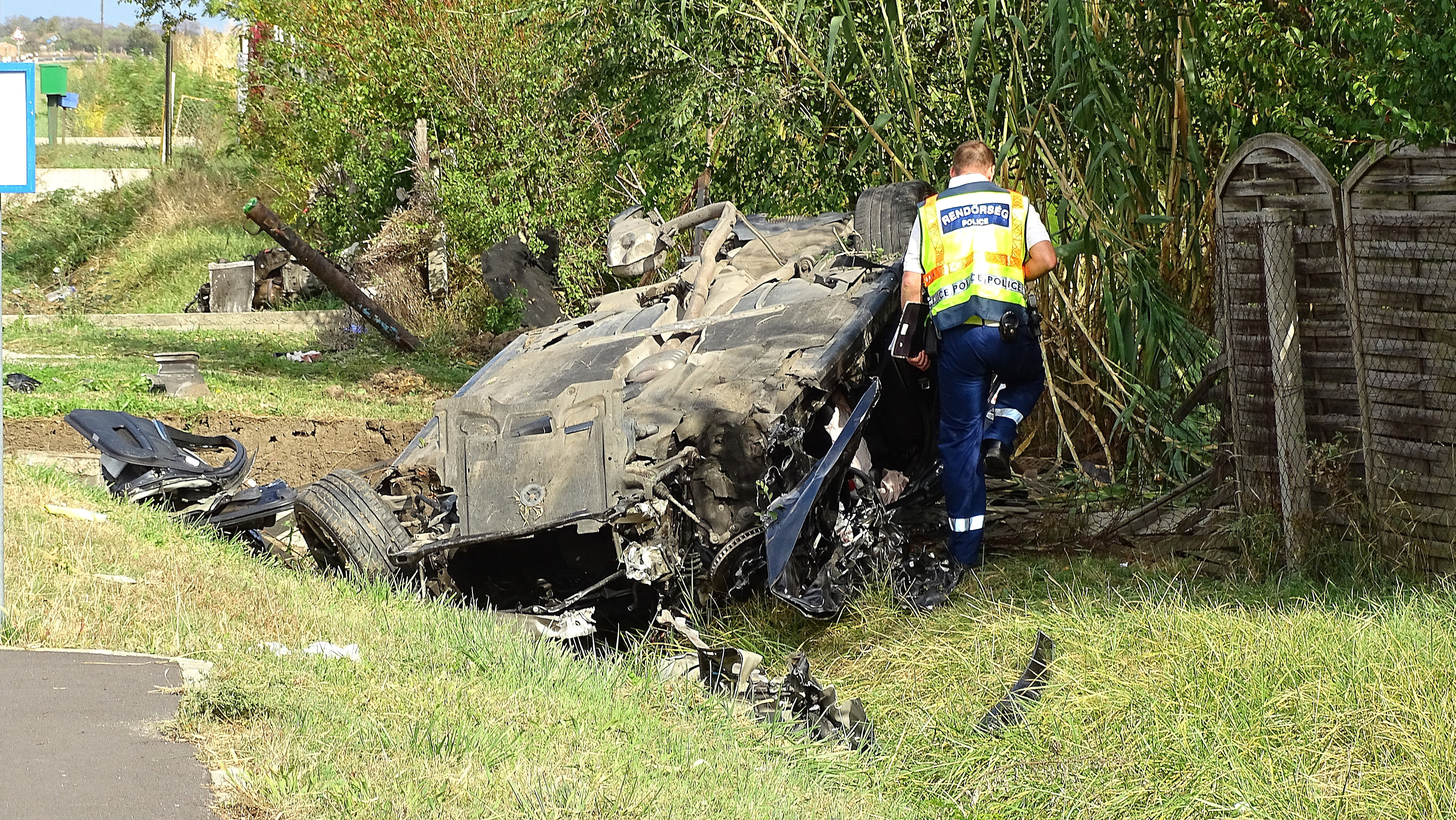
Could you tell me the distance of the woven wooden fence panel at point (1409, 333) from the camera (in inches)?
211

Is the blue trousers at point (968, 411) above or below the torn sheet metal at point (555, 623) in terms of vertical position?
above

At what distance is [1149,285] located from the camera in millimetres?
6703

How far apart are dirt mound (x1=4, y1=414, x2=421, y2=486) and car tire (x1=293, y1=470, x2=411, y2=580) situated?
8.22 feet

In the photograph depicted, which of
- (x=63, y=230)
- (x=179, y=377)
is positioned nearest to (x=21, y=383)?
(x=179, y=377)

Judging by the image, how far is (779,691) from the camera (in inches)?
196

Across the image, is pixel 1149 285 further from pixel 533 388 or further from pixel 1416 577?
pixel 533 388

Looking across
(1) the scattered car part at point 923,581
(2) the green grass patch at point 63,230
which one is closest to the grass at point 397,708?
(1) the scattered car part at point 923,581

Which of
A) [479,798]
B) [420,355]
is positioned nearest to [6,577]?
[479,798]

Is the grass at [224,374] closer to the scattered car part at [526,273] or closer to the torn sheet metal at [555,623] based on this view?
the scattered car part at [526,273]

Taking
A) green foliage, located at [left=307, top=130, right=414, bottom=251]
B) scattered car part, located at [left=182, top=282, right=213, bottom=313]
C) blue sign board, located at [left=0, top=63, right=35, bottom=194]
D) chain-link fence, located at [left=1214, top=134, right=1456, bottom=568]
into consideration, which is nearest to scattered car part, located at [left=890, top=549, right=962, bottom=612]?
chain-link fence, located at [left=1214, top=134, right=1456, bottom=568]

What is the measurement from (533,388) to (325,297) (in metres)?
13.4

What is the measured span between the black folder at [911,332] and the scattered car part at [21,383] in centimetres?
829

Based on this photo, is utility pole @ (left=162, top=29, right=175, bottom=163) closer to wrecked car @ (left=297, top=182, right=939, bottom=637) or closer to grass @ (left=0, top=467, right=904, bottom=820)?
wrecked car @ (left=297, top=182, right=939, bottom=637)

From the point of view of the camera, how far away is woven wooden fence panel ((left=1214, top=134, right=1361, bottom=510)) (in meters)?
5.80
